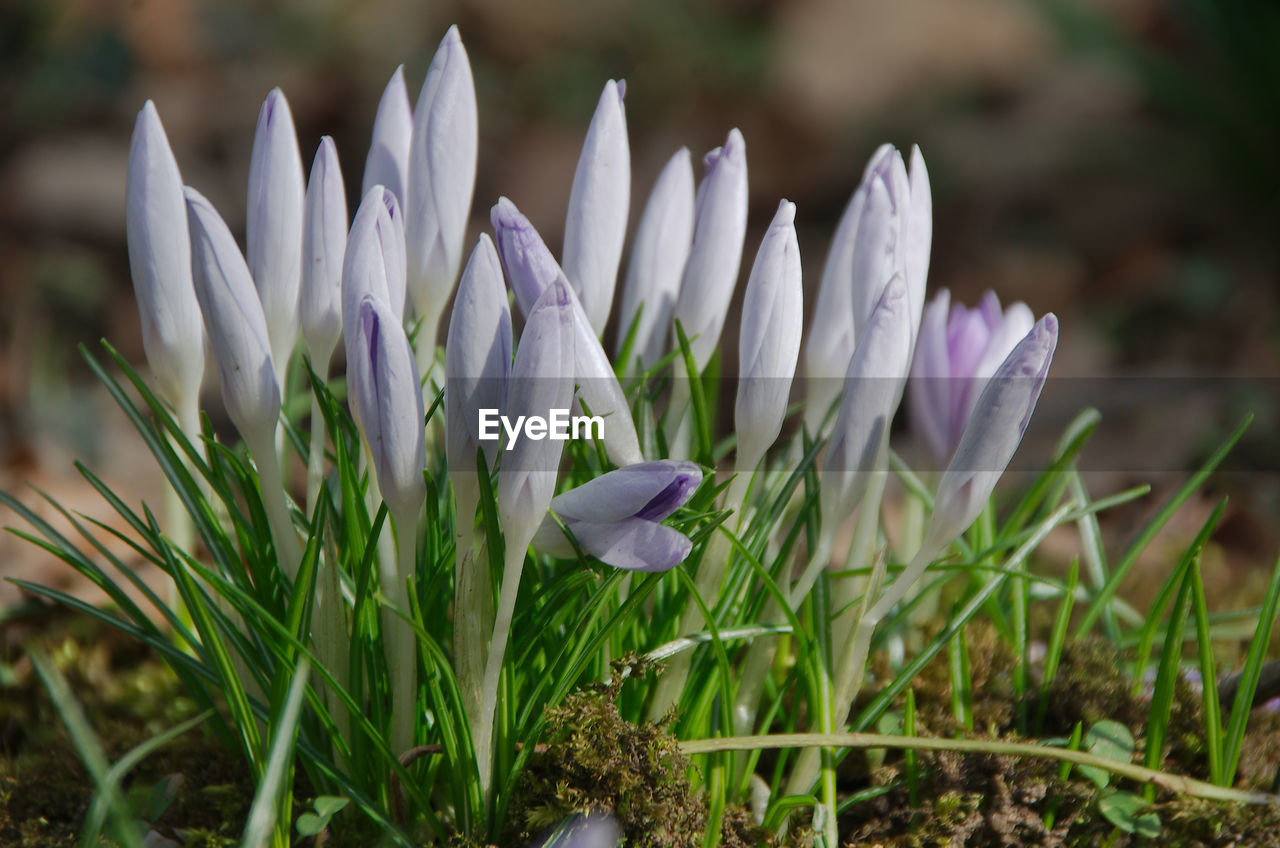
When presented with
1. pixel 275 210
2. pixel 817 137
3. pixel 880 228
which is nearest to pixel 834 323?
pixel 880 228

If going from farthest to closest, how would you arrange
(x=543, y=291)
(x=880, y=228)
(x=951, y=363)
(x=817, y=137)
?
(x=817, y=137)
(x=951, y=363)
(x=880, y=228)
(x=543, y=291)

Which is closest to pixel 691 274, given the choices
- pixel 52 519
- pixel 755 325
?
pixel 755 325

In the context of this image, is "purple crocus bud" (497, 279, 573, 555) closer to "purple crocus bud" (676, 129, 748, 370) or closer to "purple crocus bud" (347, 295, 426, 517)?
"purple crocus bud" (347, 295, 426, 517)

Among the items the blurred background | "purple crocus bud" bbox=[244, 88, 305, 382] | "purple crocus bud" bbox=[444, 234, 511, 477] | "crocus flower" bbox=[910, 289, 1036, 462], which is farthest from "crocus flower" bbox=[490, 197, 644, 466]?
the blurred background

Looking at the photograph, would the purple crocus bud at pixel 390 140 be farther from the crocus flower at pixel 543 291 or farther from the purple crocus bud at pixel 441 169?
the crocus flower at pixel 543 291

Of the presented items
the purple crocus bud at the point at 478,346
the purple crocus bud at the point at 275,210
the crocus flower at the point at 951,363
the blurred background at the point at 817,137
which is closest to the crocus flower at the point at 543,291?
the purple crocus bud at the point at 478,346

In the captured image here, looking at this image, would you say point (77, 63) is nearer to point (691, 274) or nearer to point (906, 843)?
point (691, 274)

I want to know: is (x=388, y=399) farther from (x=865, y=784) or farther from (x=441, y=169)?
(x=865, y=784)
